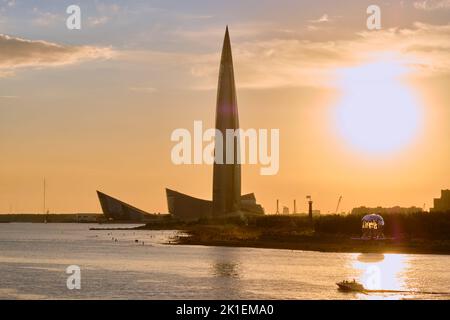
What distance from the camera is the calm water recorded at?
72.6 m

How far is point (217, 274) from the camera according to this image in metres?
91.6

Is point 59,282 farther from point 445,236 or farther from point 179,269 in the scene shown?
point 445,236

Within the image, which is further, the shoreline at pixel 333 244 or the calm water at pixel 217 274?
the shoreline at pixel 333 244

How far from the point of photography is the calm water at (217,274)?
7262cm

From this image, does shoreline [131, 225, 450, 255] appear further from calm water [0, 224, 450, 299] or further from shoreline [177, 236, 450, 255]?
calm water [0, 224, 450, 299]

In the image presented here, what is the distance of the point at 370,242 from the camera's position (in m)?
140

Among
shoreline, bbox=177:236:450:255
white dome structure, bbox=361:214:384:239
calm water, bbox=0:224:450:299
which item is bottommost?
calm water, bbox=0:224:450:299

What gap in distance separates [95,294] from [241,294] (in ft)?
36.6

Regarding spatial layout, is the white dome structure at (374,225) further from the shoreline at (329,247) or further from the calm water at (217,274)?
the calm water at (217,274)

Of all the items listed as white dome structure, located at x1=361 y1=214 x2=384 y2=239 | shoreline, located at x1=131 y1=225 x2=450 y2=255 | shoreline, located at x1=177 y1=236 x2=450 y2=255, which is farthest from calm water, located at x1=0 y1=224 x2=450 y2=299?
white dome structure, located at x1=361 y1=214 x2=384 y2=239

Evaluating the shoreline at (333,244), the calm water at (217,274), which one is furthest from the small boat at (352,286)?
the shoreline at (333,244)
